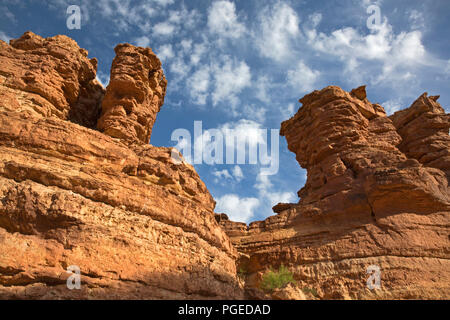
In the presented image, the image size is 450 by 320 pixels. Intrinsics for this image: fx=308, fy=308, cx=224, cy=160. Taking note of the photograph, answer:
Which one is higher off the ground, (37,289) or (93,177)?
(93,177)

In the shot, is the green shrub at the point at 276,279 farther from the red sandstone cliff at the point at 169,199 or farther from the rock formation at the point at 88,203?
the rock formation at the point at 88,203

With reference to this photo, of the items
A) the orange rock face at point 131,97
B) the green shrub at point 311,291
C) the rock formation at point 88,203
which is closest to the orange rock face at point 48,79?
the rock formation at point 88,203

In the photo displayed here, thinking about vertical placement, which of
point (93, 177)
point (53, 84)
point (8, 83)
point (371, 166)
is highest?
point (53, 84)

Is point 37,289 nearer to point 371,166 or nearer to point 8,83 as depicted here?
point 8,83

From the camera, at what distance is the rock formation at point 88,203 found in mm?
11180

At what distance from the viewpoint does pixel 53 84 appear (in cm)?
1934

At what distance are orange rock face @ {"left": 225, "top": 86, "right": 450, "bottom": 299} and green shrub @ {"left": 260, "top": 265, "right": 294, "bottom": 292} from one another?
2.55 feet

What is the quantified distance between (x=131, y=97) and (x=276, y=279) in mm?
15838

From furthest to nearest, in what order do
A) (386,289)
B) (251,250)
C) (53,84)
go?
(251,250) < (53,84) < (386,289)

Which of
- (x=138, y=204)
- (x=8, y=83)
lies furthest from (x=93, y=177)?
(x=8, y=83)

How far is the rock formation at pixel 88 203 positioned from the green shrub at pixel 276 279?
2.35 m

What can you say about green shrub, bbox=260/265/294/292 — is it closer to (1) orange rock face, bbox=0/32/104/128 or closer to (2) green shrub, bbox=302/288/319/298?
(2) green shrub, bbox=302/288/319/298

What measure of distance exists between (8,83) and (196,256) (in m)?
14.1

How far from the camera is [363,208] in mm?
20328
